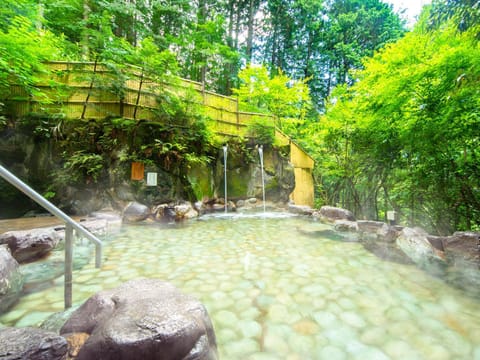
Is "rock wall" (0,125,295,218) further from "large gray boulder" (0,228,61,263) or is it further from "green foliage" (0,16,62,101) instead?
"large gray boulder" (0,228,61,263)

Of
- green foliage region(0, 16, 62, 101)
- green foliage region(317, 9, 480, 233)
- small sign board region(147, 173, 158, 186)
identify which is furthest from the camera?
small sign board region(147, 173, 158, 186)

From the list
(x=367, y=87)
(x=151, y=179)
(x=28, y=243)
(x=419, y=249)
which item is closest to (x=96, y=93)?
(x=151, y=179)

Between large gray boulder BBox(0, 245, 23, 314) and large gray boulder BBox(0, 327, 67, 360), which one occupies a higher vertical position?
large gray boulder BBox(0, 327, 67, 360)

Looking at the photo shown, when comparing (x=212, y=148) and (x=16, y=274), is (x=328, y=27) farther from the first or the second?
(x=16, y=274)

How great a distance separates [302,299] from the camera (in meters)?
1.94

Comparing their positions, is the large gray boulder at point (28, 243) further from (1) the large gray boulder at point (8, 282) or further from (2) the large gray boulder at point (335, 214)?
(2) the large gray boulder at point (335, 214)

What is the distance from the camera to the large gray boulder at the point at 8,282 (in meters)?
1.79

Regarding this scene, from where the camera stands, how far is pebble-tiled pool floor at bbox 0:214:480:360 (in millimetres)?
1372

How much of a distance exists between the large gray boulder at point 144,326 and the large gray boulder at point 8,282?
1.01 metres

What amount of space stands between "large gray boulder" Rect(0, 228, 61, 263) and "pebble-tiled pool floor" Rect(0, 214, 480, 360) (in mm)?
740

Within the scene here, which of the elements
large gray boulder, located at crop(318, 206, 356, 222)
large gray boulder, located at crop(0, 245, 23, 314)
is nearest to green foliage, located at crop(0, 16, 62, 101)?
large gray boulder, located at crop(0, 245, 23, 314)

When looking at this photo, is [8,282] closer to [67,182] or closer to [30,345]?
[30,345]

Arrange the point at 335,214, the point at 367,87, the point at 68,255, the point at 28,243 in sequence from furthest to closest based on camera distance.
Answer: the point at 335,214 < the point at 367,87 < the point at 28,243 < the point at 68,255

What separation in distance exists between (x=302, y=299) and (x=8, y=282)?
8.71 ft
